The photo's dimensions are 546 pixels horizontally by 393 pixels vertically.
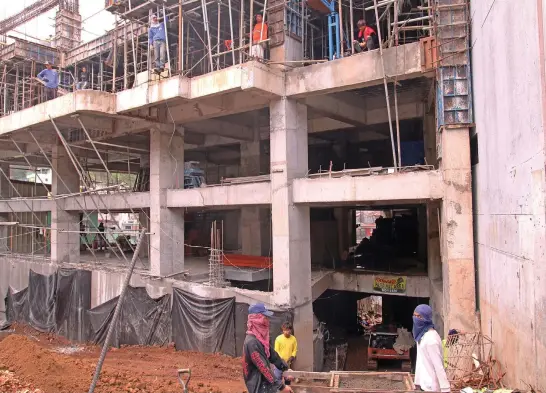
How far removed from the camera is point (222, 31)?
48.4ft

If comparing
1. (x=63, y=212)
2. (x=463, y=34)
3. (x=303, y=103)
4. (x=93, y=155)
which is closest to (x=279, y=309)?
(x=303, y=103)

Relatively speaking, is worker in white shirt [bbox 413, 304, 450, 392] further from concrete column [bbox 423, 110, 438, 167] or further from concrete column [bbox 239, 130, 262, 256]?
concrete column [bbox 239, 130, 262, 256]

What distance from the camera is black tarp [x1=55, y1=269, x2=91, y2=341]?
53.6ft

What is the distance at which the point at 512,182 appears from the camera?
586 centimetres

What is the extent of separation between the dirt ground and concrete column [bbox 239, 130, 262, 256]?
6629 mm

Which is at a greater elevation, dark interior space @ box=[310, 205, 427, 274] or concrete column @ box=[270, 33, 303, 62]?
concrete column @ box=[270, 33, 303, 62]

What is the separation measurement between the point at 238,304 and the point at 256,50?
6808 millimetres

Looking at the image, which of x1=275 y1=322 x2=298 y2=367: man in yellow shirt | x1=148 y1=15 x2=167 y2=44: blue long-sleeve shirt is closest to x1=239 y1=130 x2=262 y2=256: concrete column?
x1=148 y1=15 x2=167 y2=44: blue long-sleeve shirt

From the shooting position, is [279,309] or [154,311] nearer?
[279,309]

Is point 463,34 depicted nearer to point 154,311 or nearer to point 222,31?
point 222,31

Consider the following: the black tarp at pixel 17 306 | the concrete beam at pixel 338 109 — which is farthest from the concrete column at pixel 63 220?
the concrete beam at pixel 338 109

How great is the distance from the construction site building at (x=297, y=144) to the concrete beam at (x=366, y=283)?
5cm

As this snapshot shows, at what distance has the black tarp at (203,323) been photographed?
12.2 m

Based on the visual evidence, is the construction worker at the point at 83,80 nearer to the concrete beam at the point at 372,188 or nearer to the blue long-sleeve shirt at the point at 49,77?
the blue long-sleeve shirt at the point at 49,77
